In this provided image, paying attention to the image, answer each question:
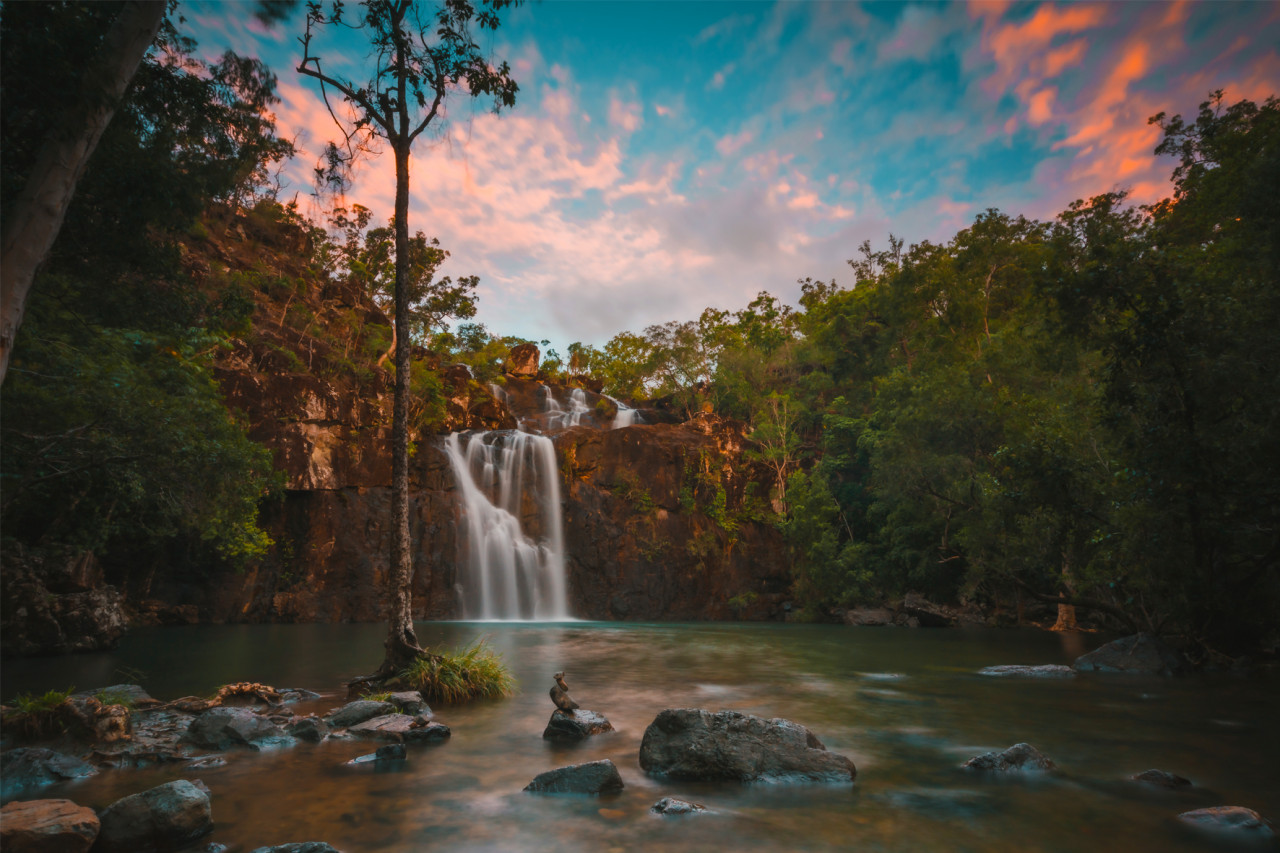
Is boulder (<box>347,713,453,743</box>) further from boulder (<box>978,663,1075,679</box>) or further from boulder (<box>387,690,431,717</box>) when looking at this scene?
boulder (<box>978,663,1075,679</box>)

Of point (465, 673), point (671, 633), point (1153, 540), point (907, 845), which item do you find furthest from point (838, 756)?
point (671, 633)

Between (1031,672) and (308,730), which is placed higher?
(308,730)

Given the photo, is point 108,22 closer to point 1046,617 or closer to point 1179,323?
point 1179,323

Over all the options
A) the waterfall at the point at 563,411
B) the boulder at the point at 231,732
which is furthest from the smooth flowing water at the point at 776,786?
the waterfall at the point at 563,411

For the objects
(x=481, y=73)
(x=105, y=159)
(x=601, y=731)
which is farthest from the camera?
(x=481, y=73)

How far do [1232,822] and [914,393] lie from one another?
2869cm

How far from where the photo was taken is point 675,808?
16.2 ft

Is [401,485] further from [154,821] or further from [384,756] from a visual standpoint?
[154,821]

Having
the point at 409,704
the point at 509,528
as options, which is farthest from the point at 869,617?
the point at 409,704

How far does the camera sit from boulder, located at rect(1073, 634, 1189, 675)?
13.3 m

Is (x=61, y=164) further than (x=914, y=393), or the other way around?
(x=914, y=393)

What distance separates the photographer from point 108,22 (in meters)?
7.04

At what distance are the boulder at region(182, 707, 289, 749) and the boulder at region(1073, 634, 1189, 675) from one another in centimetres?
1495

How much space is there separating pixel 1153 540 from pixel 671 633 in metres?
14.9
